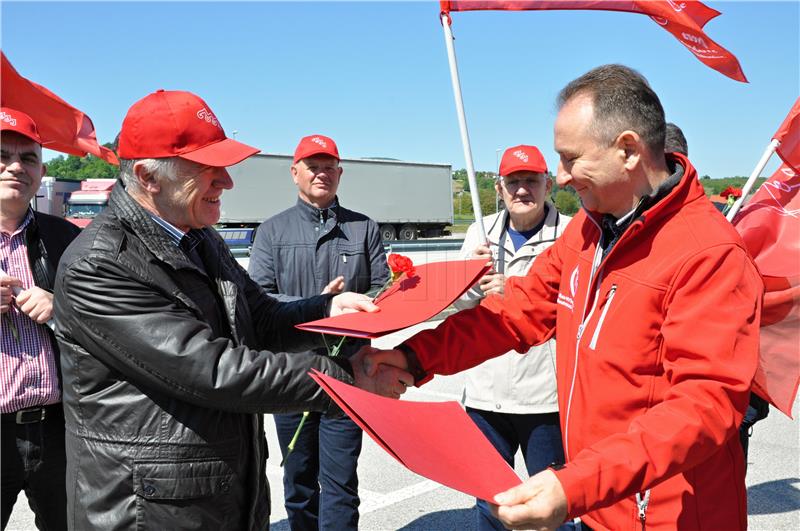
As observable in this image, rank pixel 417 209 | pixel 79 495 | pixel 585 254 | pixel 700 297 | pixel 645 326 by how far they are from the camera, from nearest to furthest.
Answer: pixel 700 297 → pixel 645 326 → pixel 79 495 → pixel 585 254 → pixel 417 209

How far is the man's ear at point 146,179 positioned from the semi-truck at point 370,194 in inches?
1232

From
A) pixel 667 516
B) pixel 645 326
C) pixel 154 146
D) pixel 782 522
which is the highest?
pixel 154 146

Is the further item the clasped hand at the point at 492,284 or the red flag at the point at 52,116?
the red flag at the point at 52,116

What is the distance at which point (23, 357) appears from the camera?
321 centimetres

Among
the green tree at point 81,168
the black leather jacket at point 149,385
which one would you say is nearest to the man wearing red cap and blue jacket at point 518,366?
the black leather jacket at point 149,385

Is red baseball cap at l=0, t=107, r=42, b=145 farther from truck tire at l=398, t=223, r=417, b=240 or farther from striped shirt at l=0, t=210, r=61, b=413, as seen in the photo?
truck tire at l=398, t=223, r=417, b=240

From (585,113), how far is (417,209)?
41.9 m

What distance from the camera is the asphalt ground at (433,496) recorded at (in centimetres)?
459

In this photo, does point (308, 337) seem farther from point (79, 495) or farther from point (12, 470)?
point (12, 470)

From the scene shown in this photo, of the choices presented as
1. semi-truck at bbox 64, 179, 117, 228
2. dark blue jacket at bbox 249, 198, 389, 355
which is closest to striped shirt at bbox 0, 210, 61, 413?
dark blue jacket at bbox 249, 198, 389, 355

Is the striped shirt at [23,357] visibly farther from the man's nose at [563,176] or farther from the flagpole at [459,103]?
the man's nose at [563,176]

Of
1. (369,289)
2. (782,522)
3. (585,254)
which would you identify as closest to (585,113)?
(585,254)

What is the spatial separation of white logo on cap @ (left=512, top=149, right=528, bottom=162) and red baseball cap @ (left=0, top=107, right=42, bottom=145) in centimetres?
279

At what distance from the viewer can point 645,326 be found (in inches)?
79.2
